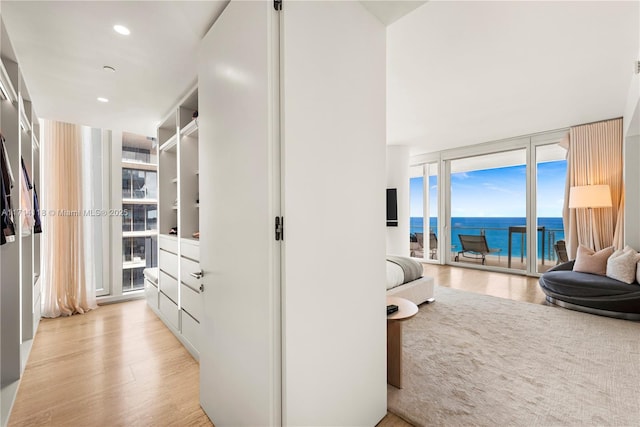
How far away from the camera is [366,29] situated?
4.87ft

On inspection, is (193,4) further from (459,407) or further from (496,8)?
(459,407)

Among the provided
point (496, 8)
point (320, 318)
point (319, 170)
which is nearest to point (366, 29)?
point (319, 170)

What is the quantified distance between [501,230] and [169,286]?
20.6 ft

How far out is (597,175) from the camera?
4426 mm

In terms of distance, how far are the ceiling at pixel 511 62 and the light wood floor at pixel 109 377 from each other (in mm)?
2908

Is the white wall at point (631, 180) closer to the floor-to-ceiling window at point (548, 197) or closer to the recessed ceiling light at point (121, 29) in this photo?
the floor-to-ceiling window at point (548, 197)

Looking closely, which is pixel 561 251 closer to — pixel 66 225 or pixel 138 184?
pixel 138 184

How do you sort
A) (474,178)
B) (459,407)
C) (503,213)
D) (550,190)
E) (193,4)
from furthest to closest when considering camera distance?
(474,178) < (503,213) < (550,190) < (459,407) < (193,4)

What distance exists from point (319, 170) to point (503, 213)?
6138mm

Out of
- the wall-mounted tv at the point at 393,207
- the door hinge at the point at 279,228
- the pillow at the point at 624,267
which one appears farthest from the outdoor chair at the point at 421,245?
the door hinge at the point at 279,228

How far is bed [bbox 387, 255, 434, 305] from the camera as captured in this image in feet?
10.7

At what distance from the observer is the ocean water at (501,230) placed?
5270mm

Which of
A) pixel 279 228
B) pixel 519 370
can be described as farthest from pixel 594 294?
pixel 279 228

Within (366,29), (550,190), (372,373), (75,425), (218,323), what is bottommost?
(75,425)
